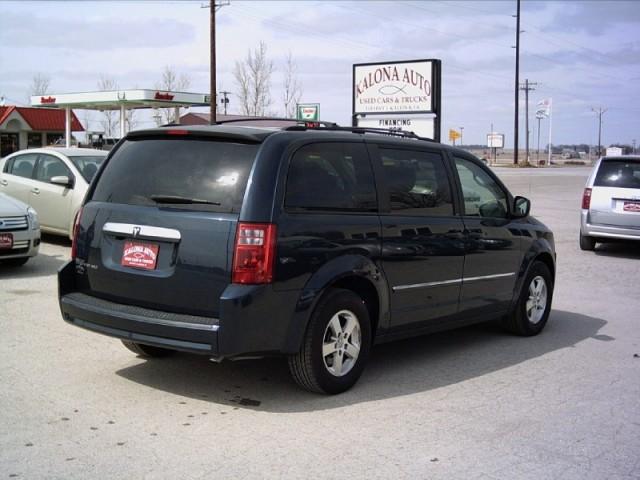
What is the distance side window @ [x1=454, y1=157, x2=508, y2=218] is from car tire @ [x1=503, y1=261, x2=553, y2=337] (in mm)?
783

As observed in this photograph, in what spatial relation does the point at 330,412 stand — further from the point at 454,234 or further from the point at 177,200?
the point at 454,234

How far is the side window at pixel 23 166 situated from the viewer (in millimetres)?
12867

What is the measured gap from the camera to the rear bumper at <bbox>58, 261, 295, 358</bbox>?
463 cm

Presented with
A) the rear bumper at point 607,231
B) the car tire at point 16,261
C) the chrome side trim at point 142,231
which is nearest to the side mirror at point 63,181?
the car tire at point 16,261

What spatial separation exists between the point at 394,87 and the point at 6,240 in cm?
1437

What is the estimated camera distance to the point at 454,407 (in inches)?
200

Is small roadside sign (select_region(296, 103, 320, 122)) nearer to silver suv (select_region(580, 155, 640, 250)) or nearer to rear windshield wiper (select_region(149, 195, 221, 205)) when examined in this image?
silver suv (select_region(580, 155, 640, 250))

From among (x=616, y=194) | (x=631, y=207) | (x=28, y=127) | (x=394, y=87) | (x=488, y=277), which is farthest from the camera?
(x=28, y=127)

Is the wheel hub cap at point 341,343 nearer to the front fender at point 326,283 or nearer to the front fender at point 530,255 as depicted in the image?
the front fender at point 326,283

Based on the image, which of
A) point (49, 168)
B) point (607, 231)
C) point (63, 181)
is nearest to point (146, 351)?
point (63, 181)

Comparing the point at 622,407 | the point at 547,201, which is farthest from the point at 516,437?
the point at 547,201

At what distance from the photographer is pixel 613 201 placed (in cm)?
1298

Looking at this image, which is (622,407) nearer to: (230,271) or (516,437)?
(516,437)

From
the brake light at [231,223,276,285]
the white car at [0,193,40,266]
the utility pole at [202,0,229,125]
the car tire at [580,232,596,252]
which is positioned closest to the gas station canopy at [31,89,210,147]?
the utility pole at [202,0,229,125]
